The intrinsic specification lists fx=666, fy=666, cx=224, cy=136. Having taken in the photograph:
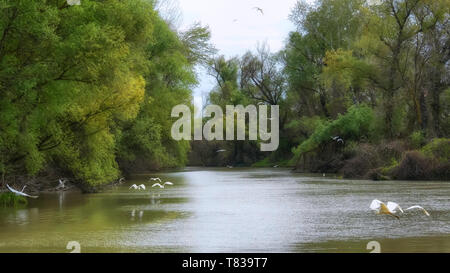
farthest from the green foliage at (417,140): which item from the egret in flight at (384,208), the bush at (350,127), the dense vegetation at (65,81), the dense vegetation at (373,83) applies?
the egret in flight at (384,208)

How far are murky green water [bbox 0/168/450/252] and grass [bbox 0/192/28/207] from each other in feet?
1.73

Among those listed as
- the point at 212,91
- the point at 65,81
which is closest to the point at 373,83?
the point at 65,81

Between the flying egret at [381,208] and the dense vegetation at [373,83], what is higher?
the dense vegetation at [373,83]

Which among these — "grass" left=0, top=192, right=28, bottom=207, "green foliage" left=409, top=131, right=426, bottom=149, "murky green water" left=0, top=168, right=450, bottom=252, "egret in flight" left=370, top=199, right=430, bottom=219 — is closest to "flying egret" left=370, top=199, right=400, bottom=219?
"egret in flight" left=370, top=199, right=430, bottom=219

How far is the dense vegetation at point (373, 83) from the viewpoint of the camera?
122 feet

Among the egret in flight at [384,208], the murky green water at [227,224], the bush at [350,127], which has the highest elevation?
the bush at [350,127]

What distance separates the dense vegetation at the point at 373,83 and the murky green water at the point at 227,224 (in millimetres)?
13027

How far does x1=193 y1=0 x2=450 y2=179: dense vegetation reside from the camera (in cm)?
3712

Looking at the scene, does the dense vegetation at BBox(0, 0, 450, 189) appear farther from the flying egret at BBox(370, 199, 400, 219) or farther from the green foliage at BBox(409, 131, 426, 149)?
the flying egret at BBox(370, 199, 400, 219)

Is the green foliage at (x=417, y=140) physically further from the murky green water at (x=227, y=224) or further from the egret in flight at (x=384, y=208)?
the egret in flight at (x=384, y=208)

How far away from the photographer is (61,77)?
19.7 metres

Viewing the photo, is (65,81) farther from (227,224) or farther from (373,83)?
(373,83)
